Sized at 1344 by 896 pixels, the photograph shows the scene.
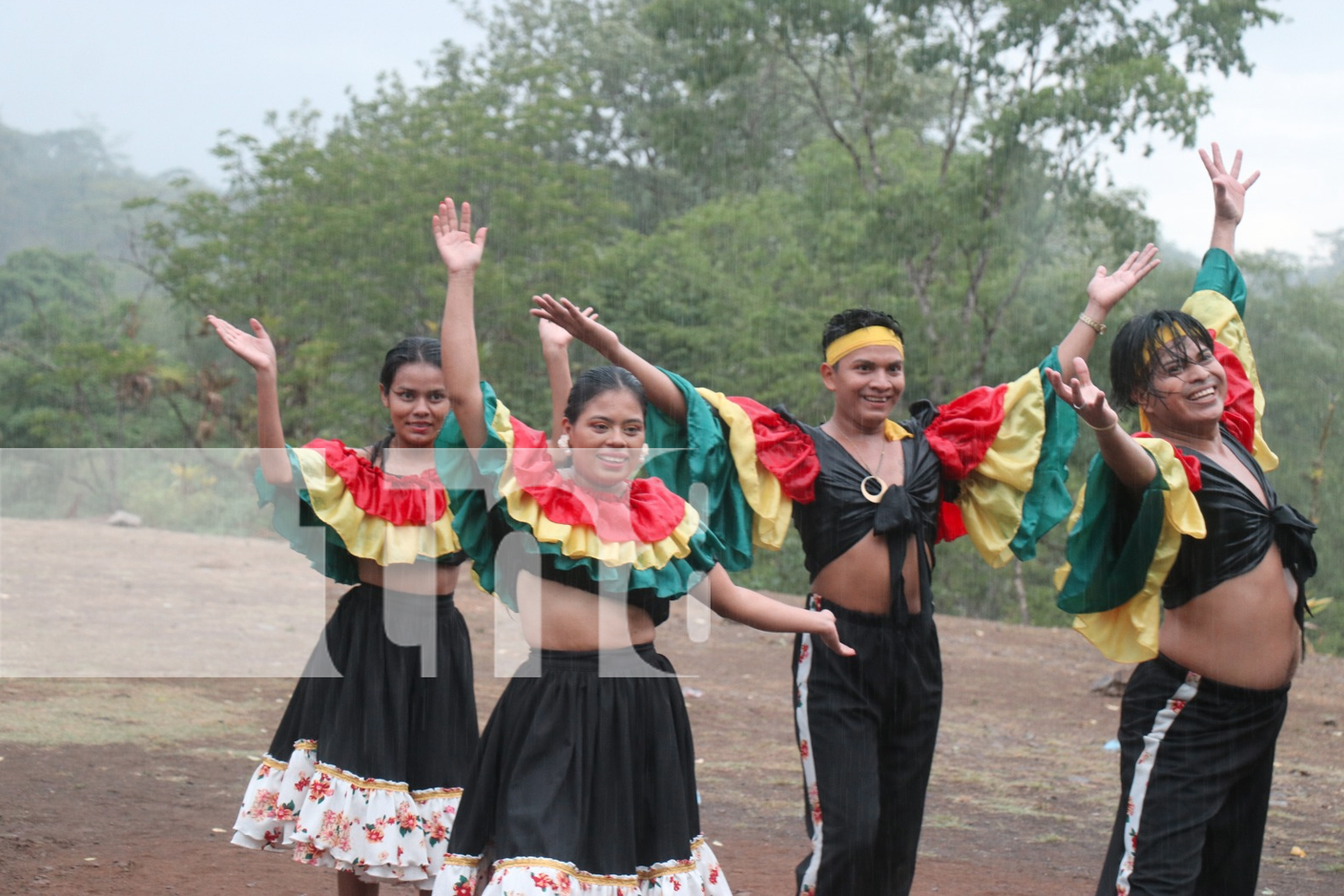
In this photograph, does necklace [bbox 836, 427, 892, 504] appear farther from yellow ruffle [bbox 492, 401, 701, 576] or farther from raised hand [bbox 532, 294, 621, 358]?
raised hand [bbox 532, 294, 621, 358]

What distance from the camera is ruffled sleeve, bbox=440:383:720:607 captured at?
369cm

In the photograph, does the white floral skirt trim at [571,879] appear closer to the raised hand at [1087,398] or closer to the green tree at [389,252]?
the raised hand at [1087,398]

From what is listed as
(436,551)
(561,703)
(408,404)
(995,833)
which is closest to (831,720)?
(561,703)

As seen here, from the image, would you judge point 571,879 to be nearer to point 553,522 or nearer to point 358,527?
point 553,522

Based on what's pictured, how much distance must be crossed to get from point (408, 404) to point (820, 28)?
15.9 metres

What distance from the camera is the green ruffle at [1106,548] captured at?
13.0ft

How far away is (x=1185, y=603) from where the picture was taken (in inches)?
155

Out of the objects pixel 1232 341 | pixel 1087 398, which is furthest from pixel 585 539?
pixel 1232 341

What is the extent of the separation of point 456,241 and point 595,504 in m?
0.99

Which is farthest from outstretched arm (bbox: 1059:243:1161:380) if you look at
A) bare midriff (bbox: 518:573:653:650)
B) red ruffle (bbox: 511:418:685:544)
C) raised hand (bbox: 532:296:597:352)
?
bare midriff (bbox: 518:573:653:650)

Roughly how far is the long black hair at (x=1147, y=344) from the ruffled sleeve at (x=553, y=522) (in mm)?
1336

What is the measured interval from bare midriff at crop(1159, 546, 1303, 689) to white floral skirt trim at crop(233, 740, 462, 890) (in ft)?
7.43

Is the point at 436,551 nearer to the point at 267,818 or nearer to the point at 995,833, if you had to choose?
the point at 267,818

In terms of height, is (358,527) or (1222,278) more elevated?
(1222,278)
